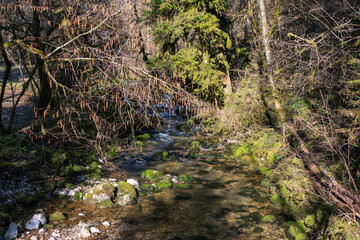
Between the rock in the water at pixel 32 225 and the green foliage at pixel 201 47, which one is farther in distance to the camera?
the green foliage at pixel 201 47

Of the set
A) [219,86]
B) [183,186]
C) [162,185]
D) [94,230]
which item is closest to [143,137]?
[219,86]

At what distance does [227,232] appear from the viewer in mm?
5934

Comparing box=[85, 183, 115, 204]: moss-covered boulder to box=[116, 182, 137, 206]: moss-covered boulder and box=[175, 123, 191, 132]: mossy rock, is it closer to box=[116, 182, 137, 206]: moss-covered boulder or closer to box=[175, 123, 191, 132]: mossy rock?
box=[116, 182, 137, 206]: moss-covered boulder

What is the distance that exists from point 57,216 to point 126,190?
193 cm

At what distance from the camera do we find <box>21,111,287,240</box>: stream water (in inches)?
232

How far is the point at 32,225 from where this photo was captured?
18.6 feet

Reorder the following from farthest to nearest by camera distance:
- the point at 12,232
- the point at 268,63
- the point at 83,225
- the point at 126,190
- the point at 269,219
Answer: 1. the point at 268,63
2. the point at 126,190
3. the point at 269,219
4. the point at 83,225
5. the point at 12,232

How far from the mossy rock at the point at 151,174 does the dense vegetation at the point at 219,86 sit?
164cm

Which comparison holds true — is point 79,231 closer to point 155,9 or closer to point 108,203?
point 108,203

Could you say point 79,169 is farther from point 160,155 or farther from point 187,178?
point 187,178

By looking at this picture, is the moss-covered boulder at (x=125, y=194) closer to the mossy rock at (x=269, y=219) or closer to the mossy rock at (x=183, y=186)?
the mossy rock at (x=183, y=186)

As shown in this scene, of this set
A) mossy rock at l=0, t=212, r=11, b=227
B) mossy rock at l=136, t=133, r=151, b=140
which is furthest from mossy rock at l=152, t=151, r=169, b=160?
mossy rock at l=0, t=212, r=11, b=227

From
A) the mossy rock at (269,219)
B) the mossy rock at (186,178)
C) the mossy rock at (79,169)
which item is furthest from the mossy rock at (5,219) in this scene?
the mossy rock at (269,219)

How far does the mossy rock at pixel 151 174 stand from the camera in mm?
8900
